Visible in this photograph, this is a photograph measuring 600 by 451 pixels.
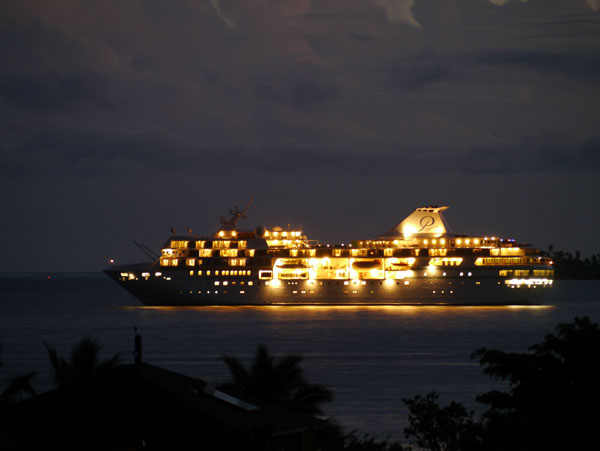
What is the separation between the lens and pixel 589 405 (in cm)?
1490

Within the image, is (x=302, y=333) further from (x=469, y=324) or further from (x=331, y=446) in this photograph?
(x=331, y=446)

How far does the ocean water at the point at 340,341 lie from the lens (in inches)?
1329

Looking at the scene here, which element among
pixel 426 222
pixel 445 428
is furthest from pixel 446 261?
pixel 445 428

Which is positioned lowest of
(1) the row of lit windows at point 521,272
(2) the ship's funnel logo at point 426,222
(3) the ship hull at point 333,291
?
(3) the ship hull at point 333,291

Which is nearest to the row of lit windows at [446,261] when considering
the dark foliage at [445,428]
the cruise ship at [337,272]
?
the cruise ship at [337,272]

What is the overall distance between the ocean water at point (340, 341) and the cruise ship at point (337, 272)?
1448mm

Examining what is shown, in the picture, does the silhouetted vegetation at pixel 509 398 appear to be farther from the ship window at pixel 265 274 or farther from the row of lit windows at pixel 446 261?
the ship window at pixel 265 274

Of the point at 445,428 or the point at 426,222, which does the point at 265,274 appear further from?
the point at 445,428

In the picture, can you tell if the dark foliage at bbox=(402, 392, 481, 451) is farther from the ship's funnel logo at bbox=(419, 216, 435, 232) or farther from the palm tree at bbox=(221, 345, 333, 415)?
the ship's funnel logo at bbox=(419, 216, 435, 232)

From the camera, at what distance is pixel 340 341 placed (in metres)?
52.7

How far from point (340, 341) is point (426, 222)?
1237 inches

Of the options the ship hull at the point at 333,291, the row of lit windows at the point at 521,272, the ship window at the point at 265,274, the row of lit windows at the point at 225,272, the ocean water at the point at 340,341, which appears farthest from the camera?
the ship window at the point at 265,274

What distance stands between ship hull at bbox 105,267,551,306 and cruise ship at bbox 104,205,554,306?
8 cm

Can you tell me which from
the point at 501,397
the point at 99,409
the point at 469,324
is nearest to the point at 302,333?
the point at 469,324
